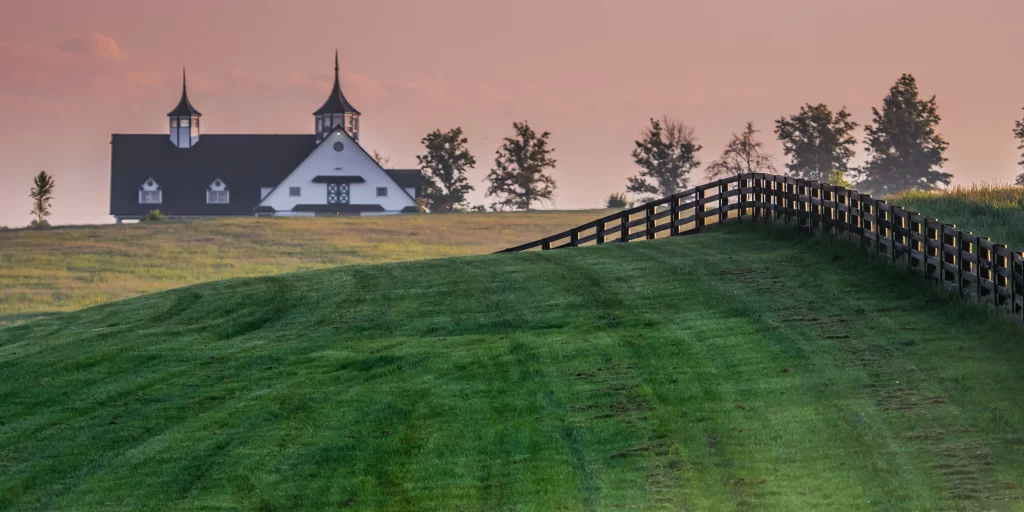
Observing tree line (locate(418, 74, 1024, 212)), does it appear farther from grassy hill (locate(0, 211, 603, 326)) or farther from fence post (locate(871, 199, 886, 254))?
fence post (locate(871, 199, 886, 254))

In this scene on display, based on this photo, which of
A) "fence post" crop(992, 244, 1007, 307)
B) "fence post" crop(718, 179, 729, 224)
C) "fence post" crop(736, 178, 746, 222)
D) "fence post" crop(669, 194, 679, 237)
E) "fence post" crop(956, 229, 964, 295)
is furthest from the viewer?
"fence post" crop(736, 178, 746, 222)

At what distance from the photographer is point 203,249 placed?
79062mm

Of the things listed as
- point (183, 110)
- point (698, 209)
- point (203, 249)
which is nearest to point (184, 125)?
point (183, 110)

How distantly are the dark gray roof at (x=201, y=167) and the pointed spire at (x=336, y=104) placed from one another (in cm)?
764

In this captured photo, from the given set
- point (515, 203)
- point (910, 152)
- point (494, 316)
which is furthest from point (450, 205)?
point (494, 316)

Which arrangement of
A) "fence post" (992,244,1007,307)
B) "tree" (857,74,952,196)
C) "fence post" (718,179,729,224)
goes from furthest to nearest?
"tree" (857,74,952,196) < "fence post" (718,179,729,224) < "fence post" (992,244,1007,307)

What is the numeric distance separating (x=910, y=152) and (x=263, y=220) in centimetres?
5807

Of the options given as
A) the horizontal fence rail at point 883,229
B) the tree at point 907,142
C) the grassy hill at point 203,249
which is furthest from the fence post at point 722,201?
the tree at point 907,142

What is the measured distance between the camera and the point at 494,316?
89.4 ft

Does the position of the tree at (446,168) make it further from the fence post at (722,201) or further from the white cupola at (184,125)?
the fence post at (722,201)

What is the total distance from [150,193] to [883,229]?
111m

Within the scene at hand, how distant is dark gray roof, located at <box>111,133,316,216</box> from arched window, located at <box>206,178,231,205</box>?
0.36 m

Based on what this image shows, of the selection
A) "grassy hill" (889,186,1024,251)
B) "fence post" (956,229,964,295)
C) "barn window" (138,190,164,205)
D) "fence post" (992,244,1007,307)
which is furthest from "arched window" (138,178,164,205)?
"fence post" (992,244,1007,307)

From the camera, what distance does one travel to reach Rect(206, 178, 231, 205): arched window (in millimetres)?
130250
